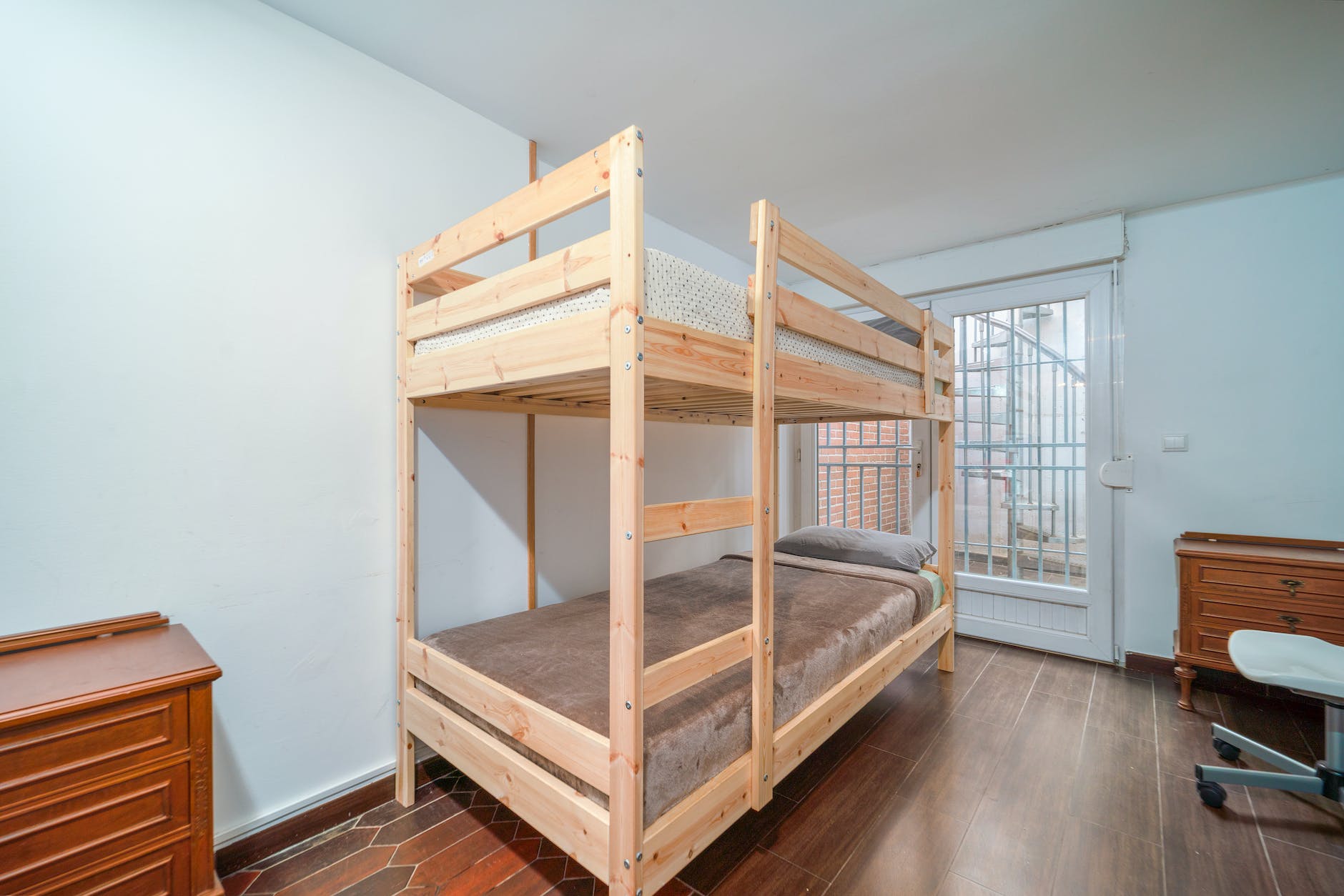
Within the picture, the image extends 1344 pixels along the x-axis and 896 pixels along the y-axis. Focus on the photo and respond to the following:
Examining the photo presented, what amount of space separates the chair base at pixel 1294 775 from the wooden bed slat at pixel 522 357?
233 centimetres

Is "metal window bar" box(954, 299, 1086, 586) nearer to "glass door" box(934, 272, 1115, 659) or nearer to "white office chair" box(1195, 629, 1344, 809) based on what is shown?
"glass door" box(934, 272, 1115, 659)

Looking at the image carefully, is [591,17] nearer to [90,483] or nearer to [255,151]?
[255,151]

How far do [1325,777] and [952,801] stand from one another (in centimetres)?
112

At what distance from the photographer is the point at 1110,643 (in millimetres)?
2877

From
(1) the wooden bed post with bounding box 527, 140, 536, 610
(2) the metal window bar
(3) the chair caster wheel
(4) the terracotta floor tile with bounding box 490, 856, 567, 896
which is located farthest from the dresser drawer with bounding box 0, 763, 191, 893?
(2) the metal window bar

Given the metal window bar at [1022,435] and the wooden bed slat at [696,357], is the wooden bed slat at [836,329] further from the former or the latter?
the metal window bar at [1022,435]

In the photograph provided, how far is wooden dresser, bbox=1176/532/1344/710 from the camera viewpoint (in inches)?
82.4

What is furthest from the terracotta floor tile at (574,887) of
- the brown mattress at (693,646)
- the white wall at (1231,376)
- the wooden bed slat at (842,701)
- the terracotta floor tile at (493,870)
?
the white wall at (1231,376)

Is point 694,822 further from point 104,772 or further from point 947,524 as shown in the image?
point 947,524

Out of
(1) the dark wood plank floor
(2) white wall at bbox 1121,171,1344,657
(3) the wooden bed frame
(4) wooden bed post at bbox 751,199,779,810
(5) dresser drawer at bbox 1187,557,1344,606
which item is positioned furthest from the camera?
(2) white wall at bbox 1121,171,1344,657

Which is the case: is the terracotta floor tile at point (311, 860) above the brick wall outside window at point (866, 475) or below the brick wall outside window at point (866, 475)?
below

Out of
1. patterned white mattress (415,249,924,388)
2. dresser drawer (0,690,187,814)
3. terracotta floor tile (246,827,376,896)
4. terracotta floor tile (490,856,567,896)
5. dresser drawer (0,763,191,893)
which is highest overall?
patterned white mattress (415,249,924,388)

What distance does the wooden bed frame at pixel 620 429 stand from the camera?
3.39ft

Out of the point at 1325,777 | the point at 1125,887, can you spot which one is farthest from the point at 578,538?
the point at 1325,777
